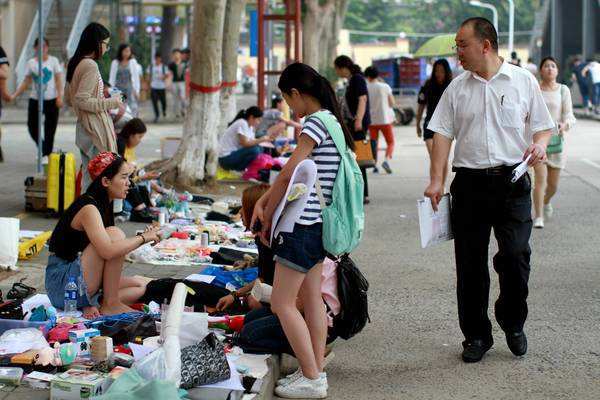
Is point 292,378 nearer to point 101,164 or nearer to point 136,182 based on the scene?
point 101,164

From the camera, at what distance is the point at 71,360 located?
628 centimetres

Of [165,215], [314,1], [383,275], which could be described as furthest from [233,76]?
[314,1]

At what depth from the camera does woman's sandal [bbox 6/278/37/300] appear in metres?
7.89

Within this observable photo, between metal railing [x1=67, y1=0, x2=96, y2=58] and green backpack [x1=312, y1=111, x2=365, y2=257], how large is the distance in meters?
28.6

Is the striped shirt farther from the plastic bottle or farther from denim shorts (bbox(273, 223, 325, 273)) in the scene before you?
the plastic bottle

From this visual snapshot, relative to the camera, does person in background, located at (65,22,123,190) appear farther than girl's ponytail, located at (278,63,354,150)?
Yes

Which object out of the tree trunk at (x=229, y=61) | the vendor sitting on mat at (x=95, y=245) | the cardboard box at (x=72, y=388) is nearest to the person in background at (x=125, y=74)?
the tree trunk at (x=229, y=61)

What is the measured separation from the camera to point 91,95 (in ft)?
36.2

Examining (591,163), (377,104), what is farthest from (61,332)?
(591,163)

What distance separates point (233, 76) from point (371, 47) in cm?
8828

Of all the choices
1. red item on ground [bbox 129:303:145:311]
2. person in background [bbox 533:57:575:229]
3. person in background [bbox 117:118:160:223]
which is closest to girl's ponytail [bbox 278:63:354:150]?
red item on ground [bbox 129:303:145:311]

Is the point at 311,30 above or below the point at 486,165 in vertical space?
above

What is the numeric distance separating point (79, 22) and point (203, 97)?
69.7 feet

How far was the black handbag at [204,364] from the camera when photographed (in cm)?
575
